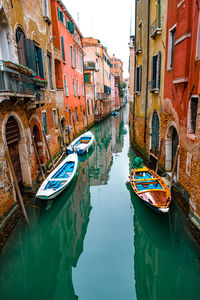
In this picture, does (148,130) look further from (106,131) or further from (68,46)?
(106,131)

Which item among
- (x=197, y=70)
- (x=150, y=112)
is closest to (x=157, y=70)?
(x=150, y=112)

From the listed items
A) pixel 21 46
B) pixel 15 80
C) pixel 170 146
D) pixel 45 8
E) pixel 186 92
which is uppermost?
pixel 45 8

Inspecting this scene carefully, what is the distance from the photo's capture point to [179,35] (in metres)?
6.62

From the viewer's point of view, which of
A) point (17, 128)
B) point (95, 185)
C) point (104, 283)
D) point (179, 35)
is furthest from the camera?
point (95, 185)

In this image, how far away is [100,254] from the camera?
230 inches

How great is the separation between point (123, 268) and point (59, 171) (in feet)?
18.6

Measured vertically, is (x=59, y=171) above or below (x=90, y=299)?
above

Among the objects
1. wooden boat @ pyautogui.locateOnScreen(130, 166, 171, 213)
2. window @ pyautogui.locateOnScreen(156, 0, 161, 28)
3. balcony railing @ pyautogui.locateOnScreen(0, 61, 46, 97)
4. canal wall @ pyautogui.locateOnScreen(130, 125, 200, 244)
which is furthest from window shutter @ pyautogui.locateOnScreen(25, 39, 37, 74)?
canal wall @ pyautogui.locateOnScreen(130, 125, 200, 244)

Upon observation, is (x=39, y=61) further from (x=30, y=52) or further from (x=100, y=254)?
(x=100, y=254)

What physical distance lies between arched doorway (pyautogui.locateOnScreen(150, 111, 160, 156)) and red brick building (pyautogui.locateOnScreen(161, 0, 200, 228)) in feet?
5.71

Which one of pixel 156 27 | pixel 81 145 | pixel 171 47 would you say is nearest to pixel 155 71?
pixel 171 47

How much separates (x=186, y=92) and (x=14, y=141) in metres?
5.99

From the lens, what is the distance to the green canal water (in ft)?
15.8

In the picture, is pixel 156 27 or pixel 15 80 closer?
pixel 15 80
